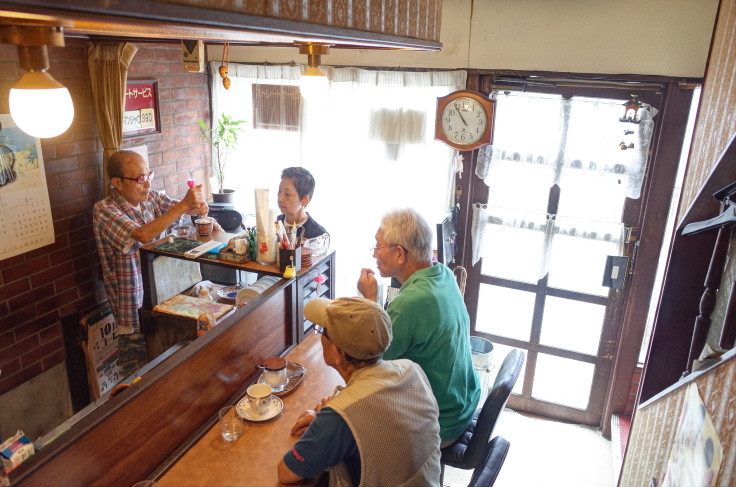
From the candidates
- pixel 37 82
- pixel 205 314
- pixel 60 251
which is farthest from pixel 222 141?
pixel 37 82

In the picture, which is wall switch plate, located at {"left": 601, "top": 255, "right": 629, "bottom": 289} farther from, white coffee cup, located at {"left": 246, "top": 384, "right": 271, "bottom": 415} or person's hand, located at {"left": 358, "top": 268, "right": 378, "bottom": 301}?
white coffee cup, located at {"left": 246, "top": 384, "right": 271, "bottom": 415}

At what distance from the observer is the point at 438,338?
2.14 meters

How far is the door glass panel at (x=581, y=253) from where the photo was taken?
12.1 ft

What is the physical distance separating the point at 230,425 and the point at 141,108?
258 centimetres

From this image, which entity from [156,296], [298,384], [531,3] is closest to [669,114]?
[531,3]

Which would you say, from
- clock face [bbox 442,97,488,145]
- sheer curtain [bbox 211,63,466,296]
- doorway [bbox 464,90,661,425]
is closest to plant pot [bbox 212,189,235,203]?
sheer curtain [bbox 211,63,466,296]

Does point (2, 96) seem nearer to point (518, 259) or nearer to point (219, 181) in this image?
point (219, 181)

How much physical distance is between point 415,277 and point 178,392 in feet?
3.37

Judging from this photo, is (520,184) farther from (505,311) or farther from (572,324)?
(572,324)

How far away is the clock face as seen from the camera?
3562 mm

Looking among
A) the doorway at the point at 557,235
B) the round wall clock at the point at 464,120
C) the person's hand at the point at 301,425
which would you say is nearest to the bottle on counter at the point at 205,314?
the person's hand at the point at 301,425

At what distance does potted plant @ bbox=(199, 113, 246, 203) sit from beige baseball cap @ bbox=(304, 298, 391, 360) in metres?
2.82

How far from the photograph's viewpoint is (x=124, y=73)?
127 inches

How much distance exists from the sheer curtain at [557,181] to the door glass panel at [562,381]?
640mm
